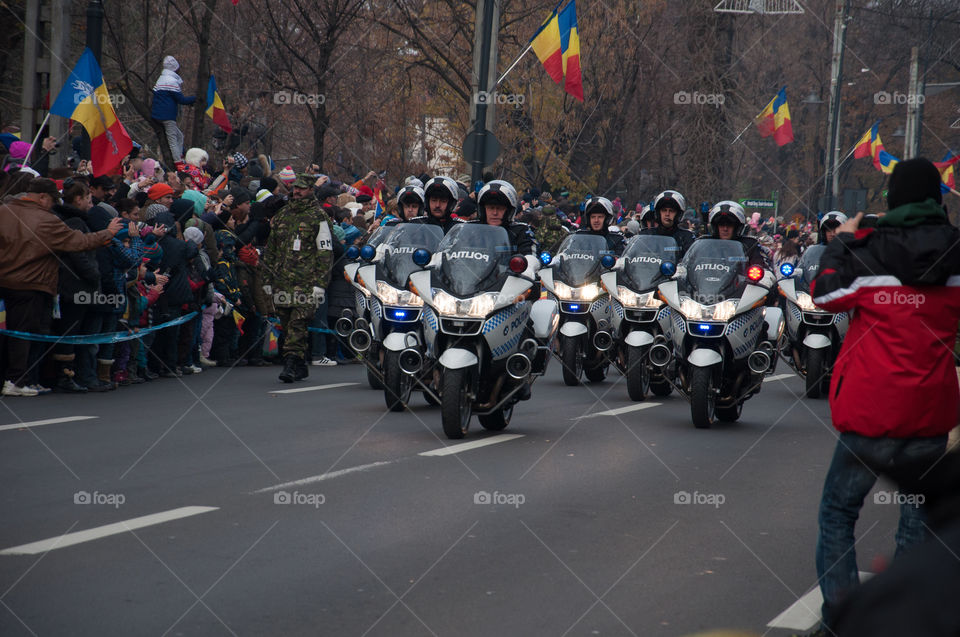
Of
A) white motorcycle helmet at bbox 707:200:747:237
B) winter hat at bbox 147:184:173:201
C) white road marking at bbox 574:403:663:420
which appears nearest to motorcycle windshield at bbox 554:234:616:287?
white road marking at bbox 574:403:663:420

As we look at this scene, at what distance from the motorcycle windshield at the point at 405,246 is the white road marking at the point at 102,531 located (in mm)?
5458

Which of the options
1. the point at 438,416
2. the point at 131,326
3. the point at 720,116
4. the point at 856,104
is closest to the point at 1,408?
the point at 131,326

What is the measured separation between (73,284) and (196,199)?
3.08m

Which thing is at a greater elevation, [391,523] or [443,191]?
[443,191]

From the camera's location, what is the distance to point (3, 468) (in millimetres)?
8359

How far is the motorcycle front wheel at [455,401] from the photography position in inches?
390

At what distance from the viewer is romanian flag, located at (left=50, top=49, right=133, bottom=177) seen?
571 inches

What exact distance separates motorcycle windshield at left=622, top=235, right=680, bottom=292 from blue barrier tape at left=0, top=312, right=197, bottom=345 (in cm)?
491

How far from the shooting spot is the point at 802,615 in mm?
5594

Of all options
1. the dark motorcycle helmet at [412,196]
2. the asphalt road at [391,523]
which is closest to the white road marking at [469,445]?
the asphalt road at [391,523]

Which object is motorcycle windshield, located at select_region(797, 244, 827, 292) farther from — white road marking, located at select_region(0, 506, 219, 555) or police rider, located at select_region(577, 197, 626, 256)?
white road marking, located at select_region(0, 506, 219, 555)

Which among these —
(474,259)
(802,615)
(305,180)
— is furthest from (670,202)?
(802,615)

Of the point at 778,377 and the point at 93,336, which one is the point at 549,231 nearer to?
the point at 778,377

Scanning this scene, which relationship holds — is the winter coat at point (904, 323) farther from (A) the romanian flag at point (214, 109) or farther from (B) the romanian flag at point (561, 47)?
(B) the romanian flag at point (561, 47)
